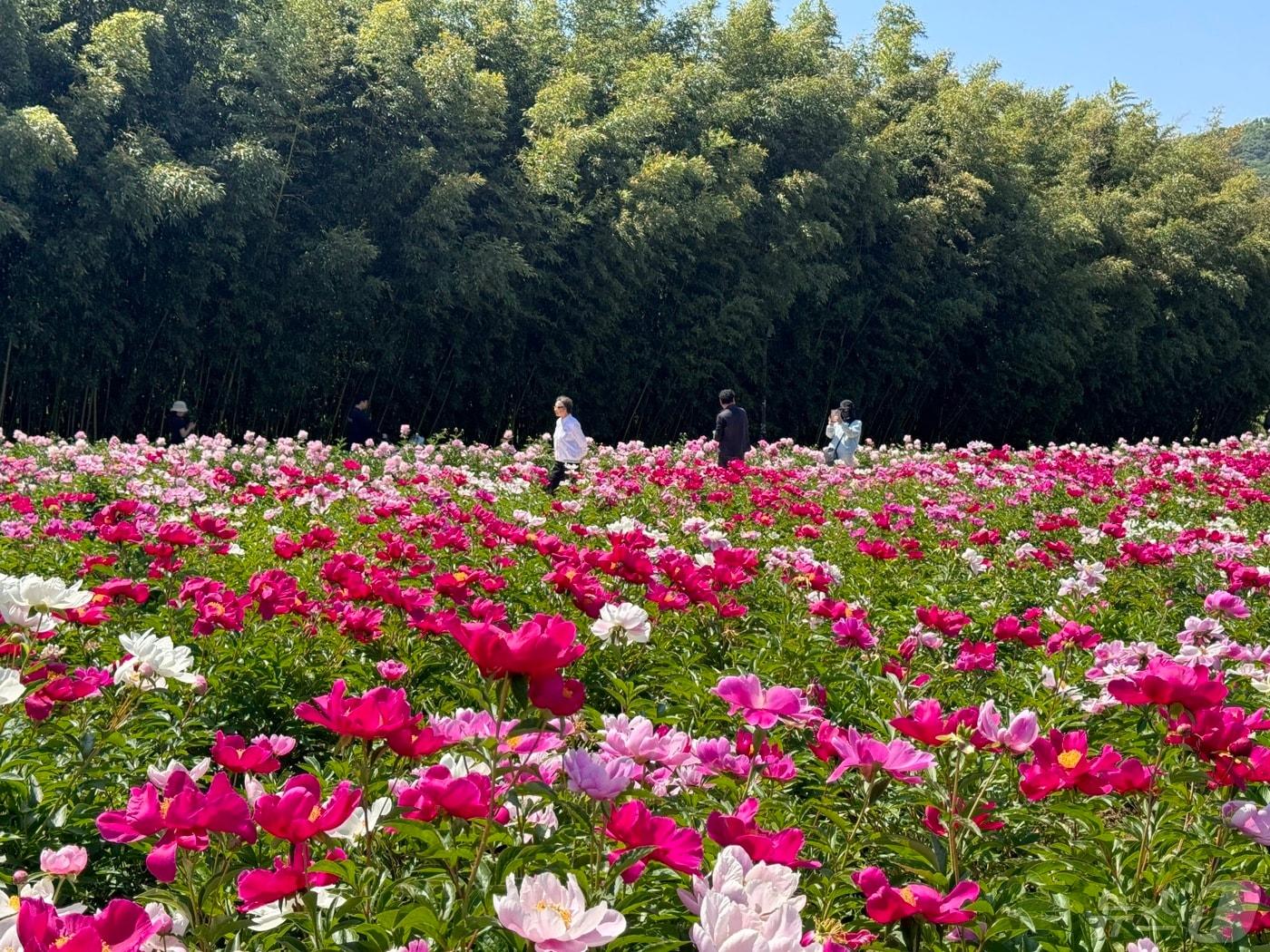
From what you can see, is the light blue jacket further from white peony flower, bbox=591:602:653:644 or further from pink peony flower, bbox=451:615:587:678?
pink peony flower, bbox=451:615:587:678

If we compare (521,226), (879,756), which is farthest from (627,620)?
(521,226)

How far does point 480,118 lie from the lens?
38.7ft

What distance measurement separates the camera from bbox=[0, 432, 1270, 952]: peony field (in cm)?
103

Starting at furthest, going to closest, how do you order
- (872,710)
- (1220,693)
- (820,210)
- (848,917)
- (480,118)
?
(820,210) → (480,118) → (872,710) → (848,917) → (1220,693)

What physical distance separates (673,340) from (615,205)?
232cm

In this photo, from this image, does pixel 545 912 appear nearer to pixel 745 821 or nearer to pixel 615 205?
pixel 745 821

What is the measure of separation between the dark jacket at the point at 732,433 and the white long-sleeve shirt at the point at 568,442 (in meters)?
1.27

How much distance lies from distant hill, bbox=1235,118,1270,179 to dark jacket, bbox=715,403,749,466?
294ft

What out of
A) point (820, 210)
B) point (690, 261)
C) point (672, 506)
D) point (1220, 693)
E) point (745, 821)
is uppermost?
point (820, 210)

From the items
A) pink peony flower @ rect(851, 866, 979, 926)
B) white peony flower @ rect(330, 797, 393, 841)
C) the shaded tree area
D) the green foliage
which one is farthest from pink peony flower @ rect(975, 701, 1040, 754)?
the green foliage

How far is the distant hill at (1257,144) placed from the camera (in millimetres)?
86250

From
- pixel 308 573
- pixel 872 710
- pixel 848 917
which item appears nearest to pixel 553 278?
pixel 308 573

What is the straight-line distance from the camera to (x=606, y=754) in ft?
4.47

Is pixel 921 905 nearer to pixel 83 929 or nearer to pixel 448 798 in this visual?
pixel 448 798
